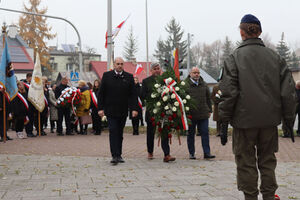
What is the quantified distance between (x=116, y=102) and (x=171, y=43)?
73.8m

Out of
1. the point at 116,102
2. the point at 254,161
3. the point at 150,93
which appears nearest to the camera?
the point at 254,161

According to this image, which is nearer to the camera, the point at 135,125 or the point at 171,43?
the point at 135,125

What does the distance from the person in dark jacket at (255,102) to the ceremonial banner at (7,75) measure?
7916mm

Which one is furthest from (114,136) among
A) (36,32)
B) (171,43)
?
(171,43)

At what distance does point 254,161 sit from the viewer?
437cm

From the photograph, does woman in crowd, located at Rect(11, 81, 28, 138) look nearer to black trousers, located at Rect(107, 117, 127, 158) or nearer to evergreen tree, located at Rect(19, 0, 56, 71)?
black trousers, located at Rect(107, 117, 127, 158)

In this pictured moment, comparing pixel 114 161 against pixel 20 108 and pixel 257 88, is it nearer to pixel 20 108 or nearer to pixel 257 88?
pixel 257 88

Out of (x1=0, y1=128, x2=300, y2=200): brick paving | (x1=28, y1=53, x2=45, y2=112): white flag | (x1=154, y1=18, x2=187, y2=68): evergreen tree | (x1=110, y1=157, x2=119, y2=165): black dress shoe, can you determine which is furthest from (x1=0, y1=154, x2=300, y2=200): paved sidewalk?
(x1=154, y1=18, x2=187, y2=68): evergreen tree

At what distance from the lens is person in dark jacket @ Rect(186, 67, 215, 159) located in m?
8.55

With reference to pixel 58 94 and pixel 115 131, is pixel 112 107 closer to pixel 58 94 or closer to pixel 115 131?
pixel 115 131

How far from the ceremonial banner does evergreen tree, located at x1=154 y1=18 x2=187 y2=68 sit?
6785 centimetres

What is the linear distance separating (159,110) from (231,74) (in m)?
3.73

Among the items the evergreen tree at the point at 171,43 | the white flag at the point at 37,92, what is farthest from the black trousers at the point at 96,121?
the evergreen tree at the point at 171,43

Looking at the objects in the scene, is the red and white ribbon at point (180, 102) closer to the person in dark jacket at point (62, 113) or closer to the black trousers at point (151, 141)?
the black trousers at point (151, 141)
